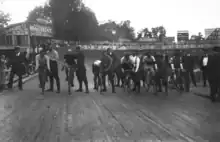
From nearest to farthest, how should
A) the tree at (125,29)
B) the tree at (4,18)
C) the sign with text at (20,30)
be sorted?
the sign with text at (20,30), the tree at (4,18), the tree at (125,29)

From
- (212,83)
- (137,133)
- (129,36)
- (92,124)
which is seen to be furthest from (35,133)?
(129,36)

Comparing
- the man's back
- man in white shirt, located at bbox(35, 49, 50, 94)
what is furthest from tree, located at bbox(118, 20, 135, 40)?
man in white shirt, located at bbox(35, 49, 50, 94)

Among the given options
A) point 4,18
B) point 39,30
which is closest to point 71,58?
point 39,30

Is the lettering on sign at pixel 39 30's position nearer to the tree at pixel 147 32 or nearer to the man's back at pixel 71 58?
the man's back at pixel 71 58

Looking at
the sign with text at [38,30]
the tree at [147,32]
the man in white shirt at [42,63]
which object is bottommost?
the man in white shirt at [42,63]

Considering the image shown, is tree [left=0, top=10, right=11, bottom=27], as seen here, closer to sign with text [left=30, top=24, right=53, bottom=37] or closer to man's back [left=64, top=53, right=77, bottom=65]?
sign with text [left=30, top=24, right=53, bottom=37]

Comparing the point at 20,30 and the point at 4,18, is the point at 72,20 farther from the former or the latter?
the point at 20,30

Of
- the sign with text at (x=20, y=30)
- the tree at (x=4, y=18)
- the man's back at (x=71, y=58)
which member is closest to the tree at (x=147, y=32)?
the tree at (x=4, y=18)

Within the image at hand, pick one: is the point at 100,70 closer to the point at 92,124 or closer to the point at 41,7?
the point at 92,124

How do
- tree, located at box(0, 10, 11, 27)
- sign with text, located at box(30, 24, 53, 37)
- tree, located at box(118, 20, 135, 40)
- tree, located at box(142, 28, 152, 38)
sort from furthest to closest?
1. tree, located at box(142, 28, 152, 38)
2. tree, located at box(118, 20, 135, 40)
3. tree, located at box(0, 10, 11, 27)
4. sign with text, located at box(30, 24, 53, 37)

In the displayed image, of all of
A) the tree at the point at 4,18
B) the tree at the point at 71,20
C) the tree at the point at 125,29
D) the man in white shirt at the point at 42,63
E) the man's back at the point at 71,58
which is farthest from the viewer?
the tree at the point at 125,29

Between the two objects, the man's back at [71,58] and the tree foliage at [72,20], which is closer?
the man's back at [71,58]

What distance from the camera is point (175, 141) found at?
250 inches

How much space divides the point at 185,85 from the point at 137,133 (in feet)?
28.5
